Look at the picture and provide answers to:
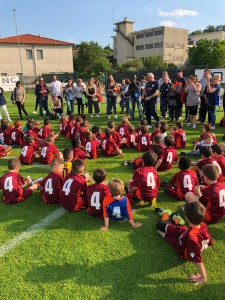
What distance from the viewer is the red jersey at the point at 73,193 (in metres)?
4.94

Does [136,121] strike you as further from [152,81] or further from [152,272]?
[152,272]

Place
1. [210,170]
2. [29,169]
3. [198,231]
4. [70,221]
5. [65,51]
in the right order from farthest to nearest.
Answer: [65,51] → [29,169] → [70,221] → [210,170] → [198,231]

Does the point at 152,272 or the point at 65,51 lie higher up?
the point at 65,51

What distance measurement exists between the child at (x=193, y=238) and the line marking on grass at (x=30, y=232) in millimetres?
2104

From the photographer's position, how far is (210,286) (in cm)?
334

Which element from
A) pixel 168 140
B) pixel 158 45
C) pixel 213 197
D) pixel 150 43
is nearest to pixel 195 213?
pixel 213 197

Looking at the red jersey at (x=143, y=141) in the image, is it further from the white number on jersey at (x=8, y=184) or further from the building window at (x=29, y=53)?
the building window at (x=29, y=53)

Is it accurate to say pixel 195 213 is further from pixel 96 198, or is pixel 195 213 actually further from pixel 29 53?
pixel 29 53

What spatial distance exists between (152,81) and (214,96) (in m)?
2.56

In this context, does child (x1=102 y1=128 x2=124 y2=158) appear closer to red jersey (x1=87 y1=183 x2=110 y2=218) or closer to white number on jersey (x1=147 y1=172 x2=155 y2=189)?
white number on jersey (x1=147 y1=172 x2=155 y2=189)

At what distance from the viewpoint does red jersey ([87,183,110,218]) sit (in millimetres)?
4715

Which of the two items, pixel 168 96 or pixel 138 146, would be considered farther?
pixel 168 96

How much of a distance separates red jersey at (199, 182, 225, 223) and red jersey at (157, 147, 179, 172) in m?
2.31

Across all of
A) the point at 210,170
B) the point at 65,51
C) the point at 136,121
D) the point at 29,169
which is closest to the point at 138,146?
the point at 29,169
